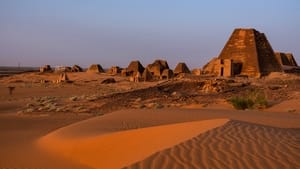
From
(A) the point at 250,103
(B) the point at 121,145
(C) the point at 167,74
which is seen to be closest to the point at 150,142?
(B) the point at 121,145

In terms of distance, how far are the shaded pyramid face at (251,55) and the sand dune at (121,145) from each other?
85.9 feet

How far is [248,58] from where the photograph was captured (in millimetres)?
34219

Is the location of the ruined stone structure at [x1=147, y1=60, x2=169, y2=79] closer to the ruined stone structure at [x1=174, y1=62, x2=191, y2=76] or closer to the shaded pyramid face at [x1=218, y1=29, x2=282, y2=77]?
the ruined stone structure at [x1=174, y1=62, x2=191, y2=76]

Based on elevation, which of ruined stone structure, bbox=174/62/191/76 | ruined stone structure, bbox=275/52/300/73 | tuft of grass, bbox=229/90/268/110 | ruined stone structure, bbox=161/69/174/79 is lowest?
tuft of grass, bbox=229/90/268/110

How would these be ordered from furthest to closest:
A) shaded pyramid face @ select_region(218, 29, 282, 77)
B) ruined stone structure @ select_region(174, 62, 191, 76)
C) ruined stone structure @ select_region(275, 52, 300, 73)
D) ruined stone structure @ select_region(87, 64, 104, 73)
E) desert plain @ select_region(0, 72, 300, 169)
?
1. ruined stone structure @ select_region(87, 64, 104, 73)
2. ruined stone structure @ select_region(174, 62, 191, 76)
3. ruined stone structure @ select_region(275, 52, 300, 73)
4. shaded pyramid face @ select_region(218, 29, 282, 77)
5. desert plain @ select_region(0, 72, 300, 169)

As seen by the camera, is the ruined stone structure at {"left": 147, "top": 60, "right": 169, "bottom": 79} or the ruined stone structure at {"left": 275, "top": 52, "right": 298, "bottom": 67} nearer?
the ruined stone structure at {"left": 275, "top": 52, "right": 298, "bottom": 67}

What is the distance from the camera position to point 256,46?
3391 centimetres

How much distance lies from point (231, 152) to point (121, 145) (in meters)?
2.32

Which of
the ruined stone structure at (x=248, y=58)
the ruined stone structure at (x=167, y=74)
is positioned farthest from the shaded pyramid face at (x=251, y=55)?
the ruined stone structure at (x=167, y=74)

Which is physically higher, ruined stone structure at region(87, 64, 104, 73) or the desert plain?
ruined stone structure at region(87, 64, 104, 73)

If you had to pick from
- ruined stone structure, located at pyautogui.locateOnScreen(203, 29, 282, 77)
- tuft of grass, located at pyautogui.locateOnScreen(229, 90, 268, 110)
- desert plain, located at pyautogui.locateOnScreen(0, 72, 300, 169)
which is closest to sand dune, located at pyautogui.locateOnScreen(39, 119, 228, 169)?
desert plain, located at pyautogui.locateOnScreen(0, 72, 300, 169)

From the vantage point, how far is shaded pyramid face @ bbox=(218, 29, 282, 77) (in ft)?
110

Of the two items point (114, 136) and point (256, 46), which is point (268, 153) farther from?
point (256, 46)

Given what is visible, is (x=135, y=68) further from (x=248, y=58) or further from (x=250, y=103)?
(x=250, y=103)
